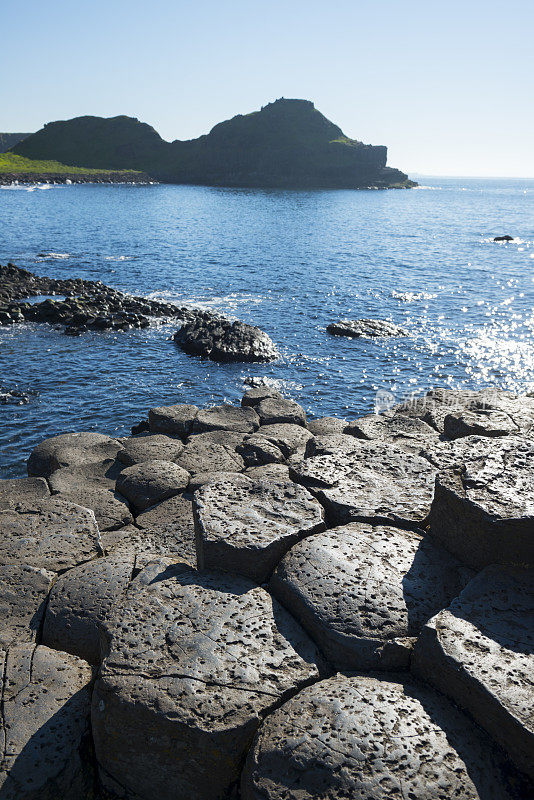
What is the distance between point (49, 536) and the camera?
8.09 meters

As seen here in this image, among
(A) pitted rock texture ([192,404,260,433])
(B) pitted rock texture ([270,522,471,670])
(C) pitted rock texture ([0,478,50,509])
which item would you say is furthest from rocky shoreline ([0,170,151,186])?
(B) pitted rock texture ([270,522,471,670])

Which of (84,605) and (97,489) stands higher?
(84,605)

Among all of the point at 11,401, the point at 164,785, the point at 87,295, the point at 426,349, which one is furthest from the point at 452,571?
the point at 87,295

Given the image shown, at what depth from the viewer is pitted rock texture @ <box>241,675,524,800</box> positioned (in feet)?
14.0

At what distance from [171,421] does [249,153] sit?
599 ft

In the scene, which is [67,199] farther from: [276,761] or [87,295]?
[276,761]

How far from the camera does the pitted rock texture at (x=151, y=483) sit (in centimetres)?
998

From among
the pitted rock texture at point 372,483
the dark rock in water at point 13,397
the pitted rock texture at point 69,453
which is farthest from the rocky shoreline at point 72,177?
the pitted rock texture at point 372,483

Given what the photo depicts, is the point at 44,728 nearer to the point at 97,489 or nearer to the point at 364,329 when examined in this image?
the point at 97,489

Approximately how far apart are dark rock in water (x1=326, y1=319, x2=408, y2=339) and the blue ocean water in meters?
0.81

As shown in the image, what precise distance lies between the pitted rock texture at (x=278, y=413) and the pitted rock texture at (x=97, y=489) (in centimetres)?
449

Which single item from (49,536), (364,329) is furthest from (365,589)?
(364,329)

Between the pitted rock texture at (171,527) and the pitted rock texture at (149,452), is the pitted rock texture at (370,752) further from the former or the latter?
the pitted rock texture at (149,452)

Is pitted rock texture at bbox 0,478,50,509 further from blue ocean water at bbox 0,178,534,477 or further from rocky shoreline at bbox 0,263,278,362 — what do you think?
rocky shoreline at bbox 0,263,278,362
